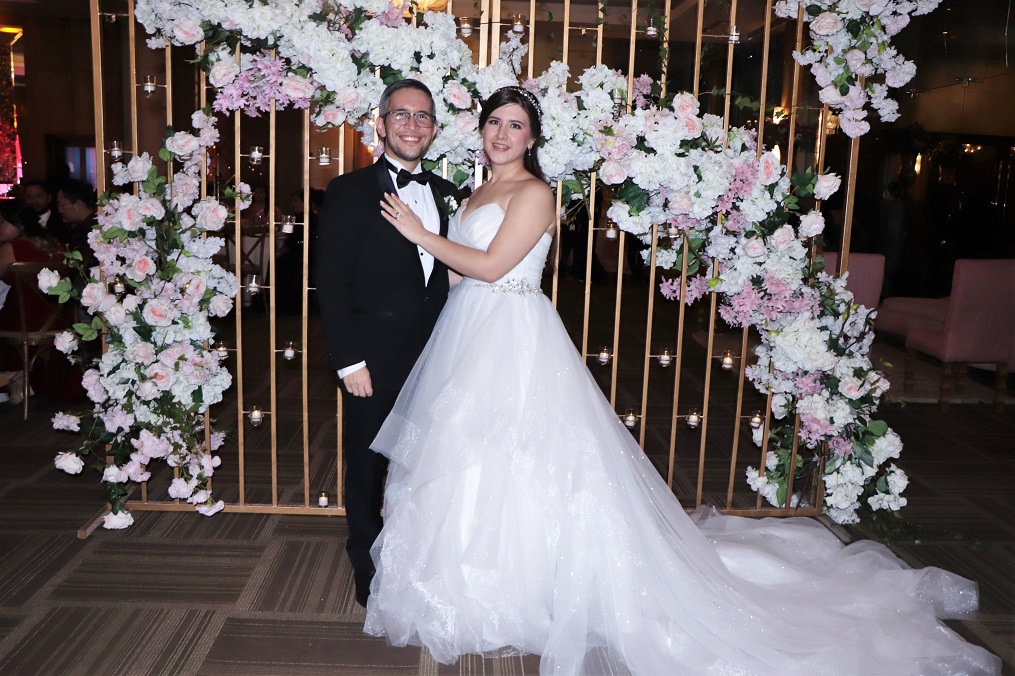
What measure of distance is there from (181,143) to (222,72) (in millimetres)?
353

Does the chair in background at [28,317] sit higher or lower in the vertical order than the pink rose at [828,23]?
lower

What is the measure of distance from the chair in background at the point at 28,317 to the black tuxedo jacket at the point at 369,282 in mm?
3350

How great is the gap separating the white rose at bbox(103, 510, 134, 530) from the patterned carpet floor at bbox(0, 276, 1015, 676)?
0.04 m

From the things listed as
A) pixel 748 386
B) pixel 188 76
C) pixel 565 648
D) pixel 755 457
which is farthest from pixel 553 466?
pixel 188 76

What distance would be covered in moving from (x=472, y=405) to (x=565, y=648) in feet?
2.70

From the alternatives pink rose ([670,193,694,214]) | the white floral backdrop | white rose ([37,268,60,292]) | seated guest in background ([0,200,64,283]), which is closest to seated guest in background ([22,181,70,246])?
seated guest in background ([0,200,64,283])

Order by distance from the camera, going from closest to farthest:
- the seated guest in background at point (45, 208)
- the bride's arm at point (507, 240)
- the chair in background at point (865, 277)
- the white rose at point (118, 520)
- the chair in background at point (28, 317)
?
the bride's arm at point (507, 240)
the white rose at point (118, 520)
the chair in background at point (28, 317)
the seated guest in background at point (45, 208)
the chair in background at point (865, 277)

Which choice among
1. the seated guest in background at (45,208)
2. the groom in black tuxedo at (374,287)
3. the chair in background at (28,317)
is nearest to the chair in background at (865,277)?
the groom in black tuxedo at (374,287)

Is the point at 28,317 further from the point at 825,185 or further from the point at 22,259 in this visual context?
the point at 825,185

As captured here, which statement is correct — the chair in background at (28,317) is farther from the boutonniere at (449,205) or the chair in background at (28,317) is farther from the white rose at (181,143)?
the boutonniere at (449,205)

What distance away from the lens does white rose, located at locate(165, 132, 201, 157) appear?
3.45 metres

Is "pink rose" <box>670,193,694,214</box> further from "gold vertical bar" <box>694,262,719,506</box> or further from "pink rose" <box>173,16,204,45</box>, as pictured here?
"pink rose" <box>173,16,204,45</box>

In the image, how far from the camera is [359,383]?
2.96 metres

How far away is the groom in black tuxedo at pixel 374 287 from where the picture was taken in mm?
2896
